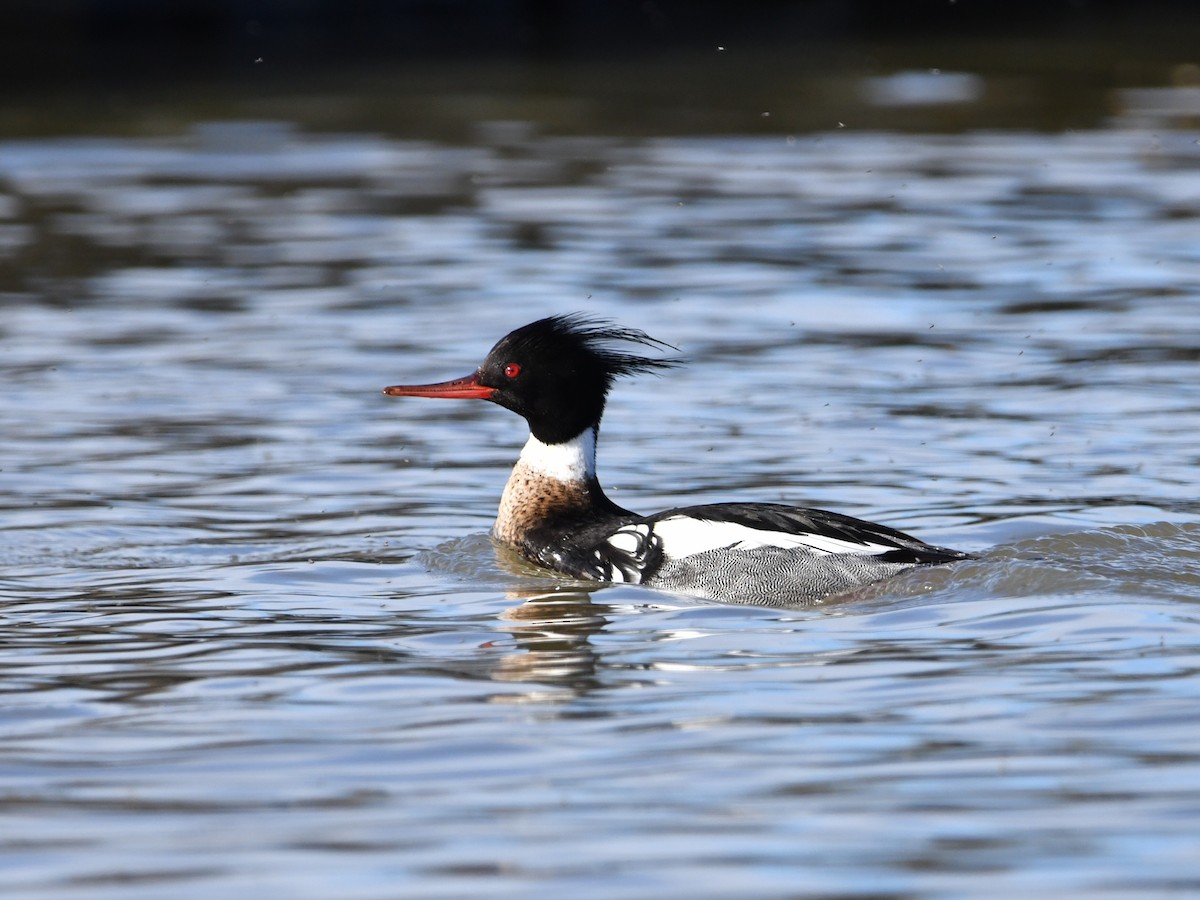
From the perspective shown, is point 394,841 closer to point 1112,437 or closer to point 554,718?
point 554,718

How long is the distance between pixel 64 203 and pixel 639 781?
45.6ft

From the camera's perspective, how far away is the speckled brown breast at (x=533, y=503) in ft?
28.5

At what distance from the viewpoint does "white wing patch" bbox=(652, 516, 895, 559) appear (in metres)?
7.64

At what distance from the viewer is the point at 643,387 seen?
12.5m

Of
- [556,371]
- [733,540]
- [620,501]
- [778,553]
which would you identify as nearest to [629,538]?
[733,540]

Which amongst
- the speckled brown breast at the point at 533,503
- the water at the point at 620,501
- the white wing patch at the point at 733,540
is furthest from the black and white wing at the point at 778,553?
the speckled brown breast at the point at 533,503

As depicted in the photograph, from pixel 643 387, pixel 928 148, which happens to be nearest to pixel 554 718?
pixel 643 387

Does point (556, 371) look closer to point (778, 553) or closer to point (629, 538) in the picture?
point (629, 538)

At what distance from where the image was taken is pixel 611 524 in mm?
8438

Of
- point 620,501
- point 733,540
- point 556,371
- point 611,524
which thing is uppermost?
point 556,371

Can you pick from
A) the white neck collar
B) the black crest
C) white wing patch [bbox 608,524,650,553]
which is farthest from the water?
the black crest

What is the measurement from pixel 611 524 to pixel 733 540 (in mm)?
847

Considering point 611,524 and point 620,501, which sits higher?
point 611,524

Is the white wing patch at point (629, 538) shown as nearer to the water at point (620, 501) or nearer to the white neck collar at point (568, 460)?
the water at point (620, 501)
